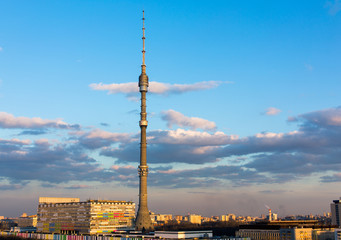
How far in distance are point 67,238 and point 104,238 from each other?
82.7 feet

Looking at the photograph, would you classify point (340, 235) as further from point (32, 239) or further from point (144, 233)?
point (32, 239)

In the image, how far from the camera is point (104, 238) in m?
178

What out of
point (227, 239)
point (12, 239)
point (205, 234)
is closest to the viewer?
point (227, 239)

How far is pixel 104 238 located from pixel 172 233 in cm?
2954

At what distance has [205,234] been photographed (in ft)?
606

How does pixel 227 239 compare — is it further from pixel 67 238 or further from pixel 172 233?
pixel 67 238

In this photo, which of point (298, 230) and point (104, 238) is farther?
point (298, 230)

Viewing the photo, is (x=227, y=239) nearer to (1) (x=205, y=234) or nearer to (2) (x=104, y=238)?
(1) (x=205, y=234)

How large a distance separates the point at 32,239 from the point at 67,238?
64.1 feet

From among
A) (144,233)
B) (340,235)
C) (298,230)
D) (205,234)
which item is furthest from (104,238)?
(340,235)

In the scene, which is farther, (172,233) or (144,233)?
(144,233)

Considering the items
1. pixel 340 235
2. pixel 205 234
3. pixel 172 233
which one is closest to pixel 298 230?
pixel 340 235

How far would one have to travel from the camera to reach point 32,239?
200m

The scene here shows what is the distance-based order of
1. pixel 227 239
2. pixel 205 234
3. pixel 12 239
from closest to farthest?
pixel 227 239 → pixel 205 234 → pixel 12 239
